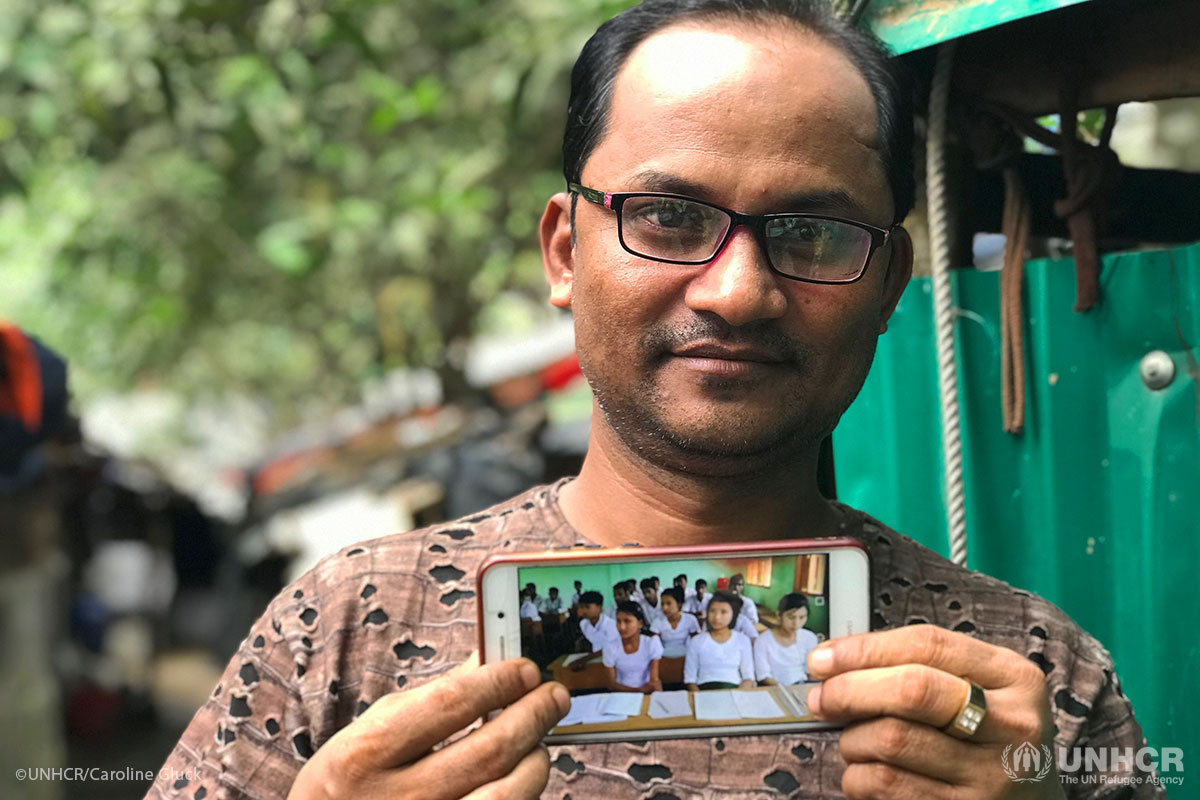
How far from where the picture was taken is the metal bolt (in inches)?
78.5

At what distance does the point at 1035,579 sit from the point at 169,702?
10.5 metres

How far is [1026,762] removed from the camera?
1.34m

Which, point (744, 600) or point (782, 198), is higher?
point (782, 198)

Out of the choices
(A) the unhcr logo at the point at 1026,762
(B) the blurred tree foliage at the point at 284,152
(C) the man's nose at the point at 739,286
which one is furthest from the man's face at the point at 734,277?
(B) the blurred tree foliage at the point at 284,152

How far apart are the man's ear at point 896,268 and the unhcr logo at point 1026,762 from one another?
0.65 m

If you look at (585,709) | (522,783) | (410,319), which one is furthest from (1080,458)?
(410,319)

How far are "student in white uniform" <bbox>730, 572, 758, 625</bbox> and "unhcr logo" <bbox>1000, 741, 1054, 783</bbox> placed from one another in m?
0.31

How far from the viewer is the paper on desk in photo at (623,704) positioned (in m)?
1.39

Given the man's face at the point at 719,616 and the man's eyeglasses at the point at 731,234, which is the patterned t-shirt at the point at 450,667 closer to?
the man's face at the point at 719,616

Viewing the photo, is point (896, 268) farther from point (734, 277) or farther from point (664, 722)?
point (664, 722)

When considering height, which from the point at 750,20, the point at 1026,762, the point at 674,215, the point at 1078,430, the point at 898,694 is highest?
the point at 750,20

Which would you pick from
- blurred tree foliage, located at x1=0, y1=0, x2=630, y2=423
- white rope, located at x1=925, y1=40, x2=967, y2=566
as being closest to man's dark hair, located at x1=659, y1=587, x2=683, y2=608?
white rope, located at x1=925, y1=40, x2=967, y2=566

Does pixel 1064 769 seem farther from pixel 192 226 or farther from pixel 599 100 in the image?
pixel 192 226

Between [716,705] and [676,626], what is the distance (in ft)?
0.36
